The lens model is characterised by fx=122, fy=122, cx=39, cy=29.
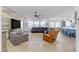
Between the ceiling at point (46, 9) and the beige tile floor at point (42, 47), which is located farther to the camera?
the ceiling at point (46, 9)

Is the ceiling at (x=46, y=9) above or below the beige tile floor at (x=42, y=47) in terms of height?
above

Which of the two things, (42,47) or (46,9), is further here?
(46,9)

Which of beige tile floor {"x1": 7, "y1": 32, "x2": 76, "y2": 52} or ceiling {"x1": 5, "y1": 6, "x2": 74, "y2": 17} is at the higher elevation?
ceiling {"x1": 5, "y1": 6, "x2": 74, "y2": 17}

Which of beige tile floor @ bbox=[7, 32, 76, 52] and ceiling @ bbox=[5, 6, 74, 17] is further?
ceiling @ bbox=[5, 6, 74, 17]

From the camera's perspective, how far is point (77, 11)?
2135mm

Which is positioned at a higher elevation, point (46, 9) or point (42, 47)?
point (46, 9)
